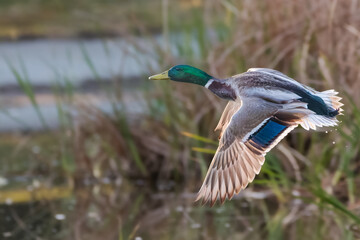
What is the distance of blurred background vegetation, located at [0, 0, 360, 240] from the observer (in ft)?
15.8

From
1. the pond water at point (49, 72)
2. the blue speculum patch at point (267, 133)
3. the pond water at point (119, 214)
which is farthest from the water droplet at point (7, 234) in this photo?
the pond water at point (49, 72)

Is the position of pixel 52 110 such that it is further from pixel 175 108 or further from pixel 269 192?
pixel 269 192

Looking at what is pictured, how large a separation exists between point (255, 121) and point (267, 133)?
6 cm

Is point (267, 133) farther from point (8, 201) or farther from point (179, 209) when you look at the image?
point (8, 201)

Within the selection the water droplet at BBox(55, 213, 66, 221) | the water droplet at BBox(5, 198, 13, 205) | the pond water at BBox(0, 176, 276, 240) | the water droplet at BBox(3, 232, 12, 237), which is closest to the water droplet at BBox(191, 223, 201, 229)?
the pond water at BBox(0, 176, 276, 240)

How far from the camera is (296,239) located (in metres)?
4.48

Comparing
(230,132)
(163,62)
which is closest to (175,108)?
(163,62)

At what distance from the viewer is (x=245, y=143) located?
3338 millimetres

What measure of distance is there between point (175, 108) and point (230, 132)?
2.27 m

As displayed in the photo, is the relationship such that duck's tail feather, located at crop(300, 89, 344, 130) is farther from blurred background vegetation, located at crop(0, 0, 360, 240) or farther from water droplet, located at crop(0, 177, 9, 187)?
water droplet, located at crop(0, 177, 9, 187)

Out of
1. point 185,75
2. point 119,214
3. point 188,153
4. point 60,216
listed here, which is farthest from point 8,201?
point 185,75

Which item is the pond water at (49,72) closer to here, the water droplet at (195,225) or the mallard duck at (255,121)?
the water droplet at (195,225)

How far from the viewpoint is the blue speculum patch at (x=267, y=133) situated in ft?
10.7

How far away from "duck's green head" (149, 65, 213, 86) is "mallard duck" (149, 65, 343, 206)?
0.08 meters
